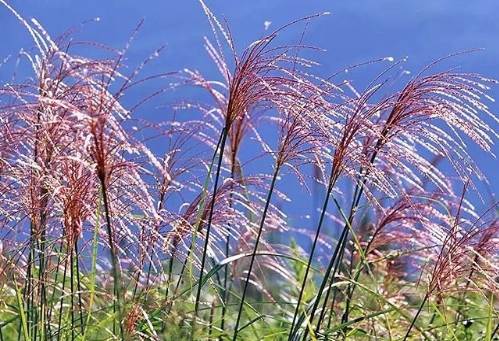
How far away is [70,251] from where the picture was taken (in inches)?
95.4

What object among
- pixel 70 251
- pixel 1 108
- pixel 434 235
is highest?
pixel 1 108

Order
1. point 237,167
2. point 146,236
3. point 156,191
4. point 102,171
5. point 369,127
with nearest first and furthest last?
point 102,171 < point 369,127 < point 146,236 < point 156,191 < point 237,167

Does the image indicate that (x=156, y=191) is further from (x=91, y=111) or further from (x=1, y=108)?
(x=91, y=111)

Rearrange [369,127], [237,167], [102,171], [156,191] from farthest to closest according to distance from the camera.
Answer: [237,167] → [156,191] → [369,127] → [102,171]

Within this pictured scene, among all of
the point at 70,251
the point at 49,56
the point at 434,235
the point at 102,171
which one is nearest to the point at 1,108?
the point at 49,56

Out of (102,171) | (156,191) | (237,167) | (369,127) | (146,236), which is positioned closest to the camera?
(102,171)

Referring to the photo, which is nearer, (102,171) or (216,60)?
(102,171)

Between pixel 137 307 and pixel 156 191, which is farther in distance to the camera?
pixel 156 191

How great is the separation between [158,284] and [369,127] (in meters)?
0.89

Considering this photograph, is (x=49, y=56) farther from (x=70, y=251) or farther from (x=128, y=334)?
(x=128, y=334)

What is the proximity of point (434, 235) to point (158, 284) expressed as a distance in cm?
77

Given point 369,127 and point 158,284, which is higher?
point 369,127

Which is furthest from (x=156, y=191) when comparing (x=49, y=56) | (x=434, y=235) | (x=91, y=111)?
(x=91, y=111)

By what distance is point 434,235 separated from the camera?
2.71 meters
